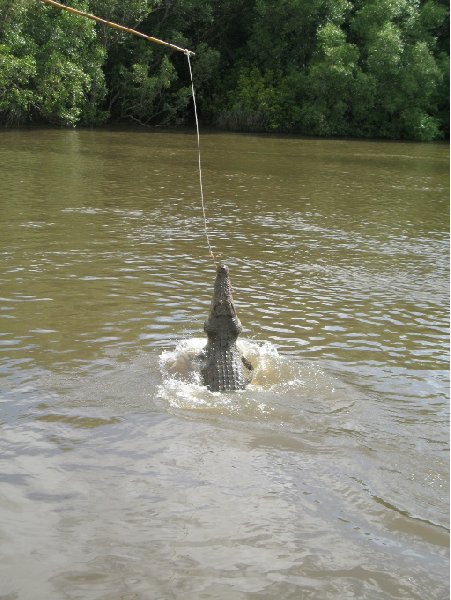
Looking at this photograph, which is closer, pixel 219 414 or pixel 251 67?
pixel 219 414

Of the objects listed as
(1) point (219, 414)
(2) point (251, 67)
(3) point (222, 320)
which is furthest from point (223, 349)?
(2) point (251, 67)

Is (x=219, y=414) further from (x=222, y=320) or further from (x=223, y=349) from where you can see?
(x=222, y=320)

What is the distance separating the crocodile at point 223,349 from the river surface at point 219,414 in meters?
0.17

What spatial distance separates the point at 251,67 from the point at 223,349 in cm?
3725

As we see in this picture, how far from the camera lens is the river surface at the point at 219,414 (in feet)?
14.6

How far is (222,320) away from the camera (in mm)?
7285

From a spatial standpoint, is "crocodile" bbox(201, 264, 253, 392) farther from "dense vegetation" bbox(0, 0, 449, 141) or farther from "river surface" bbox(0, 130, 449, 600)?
"dense vegetation" bbox(0, 0, 449, 141)

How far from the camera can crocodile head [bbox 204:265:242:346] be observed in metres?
7.27

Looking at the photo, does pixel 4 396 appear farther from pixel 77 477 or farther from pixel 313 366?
pixel 313 366

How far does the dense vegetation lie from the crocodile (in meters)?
26.6

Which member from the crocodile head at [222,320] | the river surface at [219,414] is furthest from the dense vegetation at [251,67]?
the crocodile head at [222,320]

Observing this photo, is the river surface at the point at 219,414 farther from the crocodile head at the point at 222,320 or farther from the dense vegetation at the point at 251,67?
the dense vegetation at the point at 251,67

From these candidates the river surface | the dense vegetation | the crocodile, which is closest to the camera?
the river surface

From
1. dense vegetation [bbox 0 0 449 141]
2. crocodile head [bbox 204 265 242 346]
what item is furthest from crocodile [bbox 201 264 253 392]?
dense vegetation [bbox 0 0 449 141]
